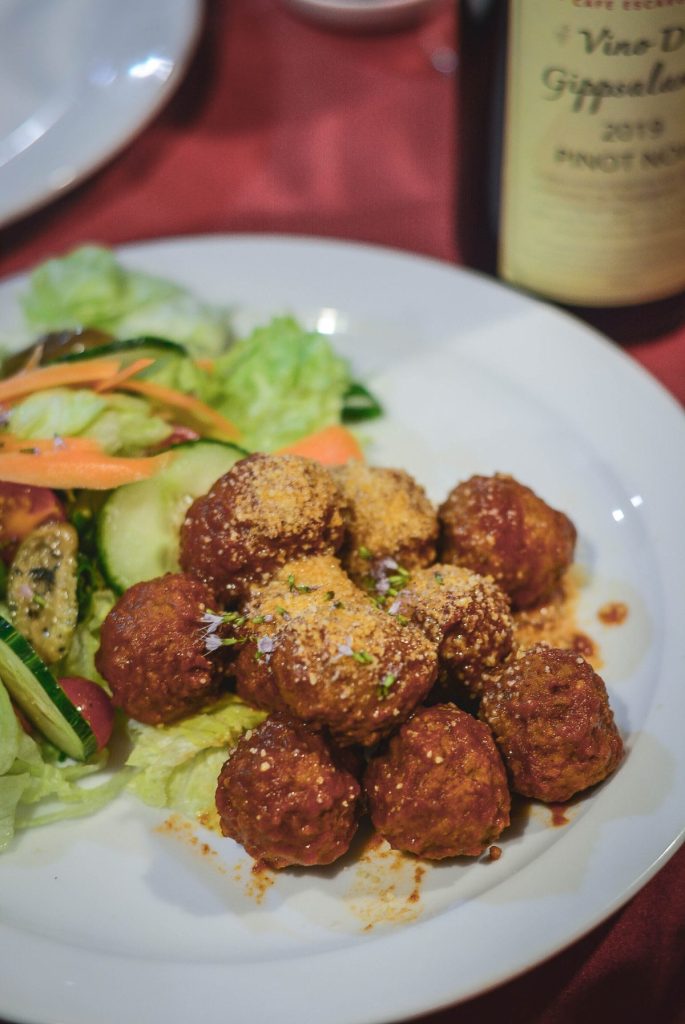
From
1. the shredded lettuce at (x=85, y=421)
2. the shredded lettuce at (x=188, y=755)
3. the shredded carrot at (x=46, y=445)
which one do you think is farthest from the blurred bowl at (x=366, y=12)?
the shredded lettuce at (x=188, y=755)

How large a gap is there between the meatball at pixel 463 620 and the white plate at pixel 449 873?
30 cm

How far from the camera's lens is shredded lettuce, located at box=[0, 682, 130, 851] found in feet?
6.63

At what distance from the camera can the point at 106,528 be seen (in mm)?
2342

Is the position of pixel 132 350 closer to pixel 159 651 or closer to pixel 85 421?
pixel 85 421

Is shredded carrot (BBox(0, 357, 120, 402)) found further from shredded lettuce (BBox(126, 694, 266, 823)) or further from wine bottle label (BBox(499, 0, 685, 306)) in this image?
wine bottle label (BBox(499, 0, 685, 306))

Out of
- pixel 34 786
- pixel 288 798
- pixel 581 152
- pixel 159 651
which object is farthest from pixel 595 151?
pixel 34 786

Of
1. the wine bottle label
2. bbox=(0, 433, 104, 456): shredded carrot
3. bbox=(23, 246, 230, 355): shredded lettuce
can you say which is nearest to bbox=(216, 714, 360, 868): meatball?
bbox=(0, 433, 104, 456): shredded carrot

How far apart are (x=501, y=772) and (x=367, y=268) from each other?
1776mm

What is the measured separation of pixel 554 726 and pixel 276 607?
57 centimetres

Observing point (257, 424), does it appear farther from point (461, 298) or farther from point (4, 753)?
point (4, 753)

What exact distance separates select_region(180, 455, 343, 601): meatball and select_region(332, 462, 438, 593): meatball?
99mm

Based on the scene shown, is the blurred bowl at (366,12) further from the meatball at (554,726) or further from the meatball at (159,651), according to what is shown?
the meatball at (554,726)

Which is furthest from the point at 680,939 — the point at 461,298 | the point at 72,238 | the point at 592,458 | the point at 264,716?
the point at 72,238

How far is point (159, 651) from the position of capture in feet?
6.57
